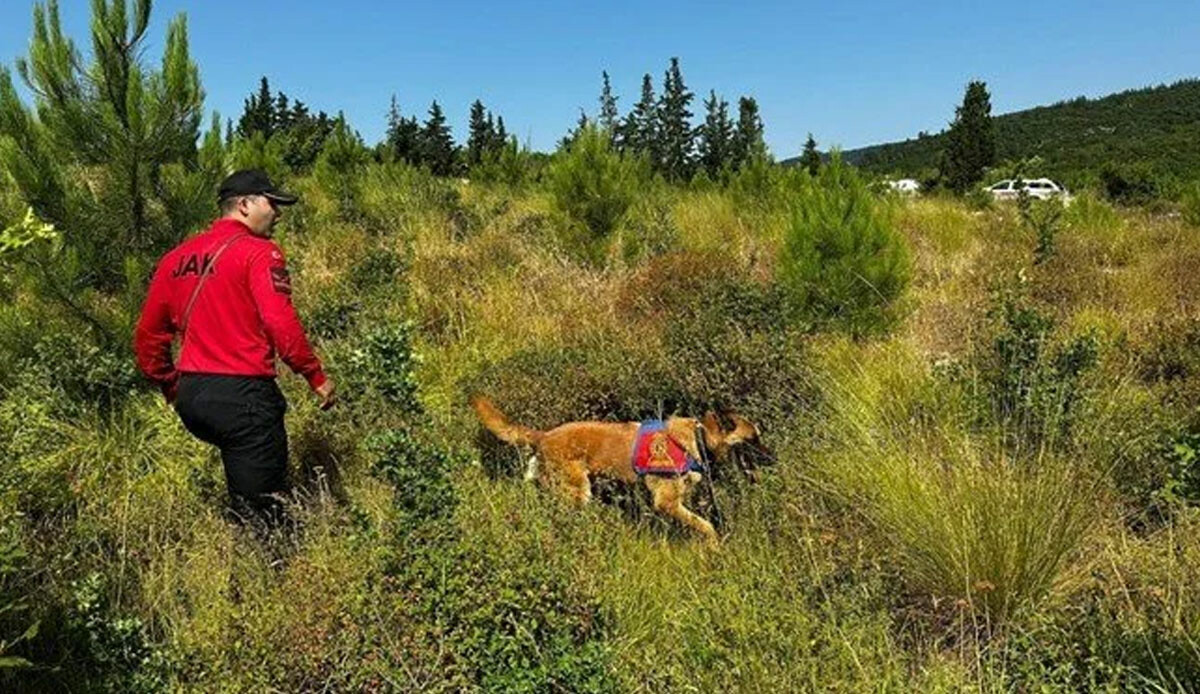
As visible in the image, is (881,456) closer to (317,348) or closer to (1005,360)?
(1005,360)

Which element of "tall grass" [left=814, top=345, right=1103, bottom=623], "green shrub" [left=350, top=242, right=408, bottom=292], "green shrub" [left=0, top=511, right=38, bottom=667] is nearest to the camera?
"green shrub" [left=0, top=511, right=38, bottom=667]

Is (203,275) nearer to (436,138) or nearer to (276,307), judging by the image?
(276,307)

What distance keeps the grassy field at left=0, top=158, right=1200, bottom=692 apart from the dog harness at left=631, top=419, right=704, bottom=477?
0.20 meters

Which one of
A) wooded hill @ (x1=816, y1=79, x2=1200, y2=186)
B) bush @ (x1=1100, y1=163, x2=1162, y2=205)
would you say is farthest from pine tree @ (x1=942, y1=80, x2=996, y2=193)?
wooded hill @ (x1=816, y1=79, x2=1200, y2=186)

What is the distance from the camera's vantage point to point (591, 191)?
10211 mm

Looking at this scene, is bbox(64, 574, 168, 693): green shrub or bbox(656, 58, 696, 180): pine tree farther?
bbox(656, 58, 696, 180): pine tree

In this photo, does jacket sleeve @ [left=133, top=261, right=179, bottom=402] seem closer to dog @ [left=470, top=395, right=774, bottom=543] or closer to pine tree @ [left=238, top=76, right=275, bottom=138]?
dog @ [left=470, top=395, right=774, bottom=543]

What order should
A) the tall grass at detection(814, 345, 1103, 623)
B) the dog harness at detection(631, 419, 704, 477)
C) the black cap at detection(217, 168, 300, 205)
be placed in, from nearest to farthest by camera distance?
the tall grass at detection(814, 345, 1103, 623) → the black cap at detection(217, 168, 300, 205) → the dog harness at detection(631, 419, 704, 477)

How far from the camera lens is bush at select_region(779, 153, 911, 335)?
712cm

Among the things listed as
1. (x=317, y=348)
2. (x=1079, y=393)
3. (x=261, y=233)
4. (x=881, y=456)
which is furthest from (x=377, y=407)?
(x=1079, y=393)

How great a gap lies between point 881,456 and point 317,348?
14.0ft

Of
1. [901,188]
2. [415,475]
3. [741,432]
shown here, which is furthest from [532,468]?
[901,188]

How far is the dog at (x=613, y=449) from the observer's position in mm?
4113

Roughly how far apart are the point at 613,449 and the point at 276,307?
1.75m
